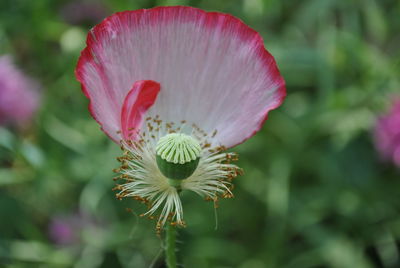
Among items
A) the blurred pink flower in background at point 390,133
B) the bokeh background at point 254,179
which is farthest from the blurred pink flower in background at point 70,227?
the blurred pink flower in background at point 390,133

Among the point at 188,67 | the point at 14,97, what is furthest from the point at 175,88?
the point at 14,97

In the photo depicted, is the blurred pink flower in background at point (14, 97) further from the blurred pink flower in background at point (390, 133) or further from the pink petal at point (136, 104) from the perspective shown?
the blurred pink flower in background at point (390, 133)

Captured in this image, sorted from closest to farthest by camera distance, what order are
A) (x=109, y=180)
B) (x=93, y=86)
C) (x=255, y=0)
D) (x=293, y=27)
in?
(x=93, y=86), (x=109, y=180), (x=255, y=0), (x=293, y=27)

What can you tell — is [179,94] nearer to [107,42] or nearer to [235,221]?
[107,42]

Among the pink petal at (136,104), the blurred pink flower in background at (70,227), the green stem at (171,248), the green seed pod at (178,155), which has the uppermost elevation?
the pink petal at (136,104)

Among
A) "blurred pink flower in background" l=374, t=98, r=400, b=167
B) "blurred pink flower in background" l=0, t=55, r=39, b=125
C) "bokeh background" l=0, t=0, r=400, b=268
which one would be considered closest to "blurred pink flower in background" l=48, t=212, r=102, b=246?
"bokeh background" l=0, t=0, r=400, b=268

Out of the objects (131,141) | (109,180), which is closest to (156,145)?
(131,141)
